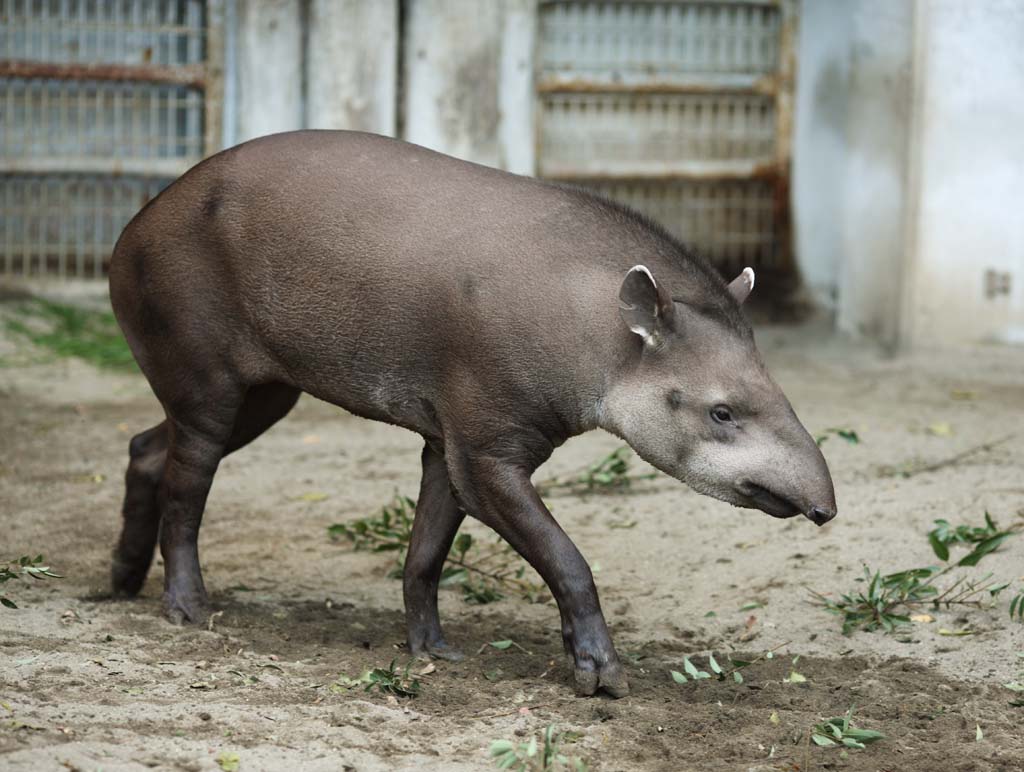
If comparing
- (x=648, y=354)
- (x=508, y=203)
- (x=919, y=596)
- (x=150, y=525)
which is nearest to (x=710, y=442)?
(x=648, y=354)

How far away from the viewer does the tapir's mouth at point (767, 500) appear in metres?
4.36

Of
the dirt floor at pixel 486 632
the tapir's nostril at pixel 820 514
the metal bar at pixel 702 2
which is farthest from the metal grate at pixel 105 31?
the tapir's nostril at pixel 820 514

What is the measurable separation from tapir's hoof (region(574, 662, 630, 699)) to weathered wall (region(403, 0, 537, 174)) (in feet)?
19.9

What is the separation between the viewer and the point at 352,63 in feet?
33.0

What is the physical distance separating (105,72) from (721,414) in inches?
275

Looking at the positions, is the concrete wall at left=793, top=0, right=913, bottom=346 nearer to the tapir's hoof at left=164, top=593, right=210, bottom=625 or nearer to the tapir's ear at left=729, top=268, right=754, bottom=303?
the tapir's ear at left=729, top=268, right=754, bottom=303

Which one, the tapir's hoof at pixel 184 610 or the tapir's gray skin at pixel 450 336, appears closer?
the tapir's gray skin at pixel 450 336

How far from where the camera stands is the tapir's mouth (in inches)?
172

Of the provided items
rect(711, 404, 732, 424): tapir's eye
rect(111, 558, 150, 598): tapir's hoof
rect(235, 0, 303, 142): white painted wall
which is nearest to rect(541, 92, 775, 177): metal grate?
rect(235, 0, 303, 142): white painted wall

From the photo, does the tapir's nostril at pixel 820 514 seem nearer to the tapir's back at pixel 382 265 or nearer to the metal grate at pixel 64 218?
the tapir's back at pixel 382 265

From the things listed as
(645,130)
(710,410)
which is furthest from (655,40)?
(710,410)

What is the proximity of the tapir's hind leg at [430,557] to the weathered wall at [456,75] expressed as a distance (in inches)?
211

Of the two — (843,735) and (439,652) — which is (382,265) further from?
(843,735)

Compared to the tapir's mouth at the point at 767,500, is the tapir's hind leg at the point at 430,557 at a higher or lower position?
lower
